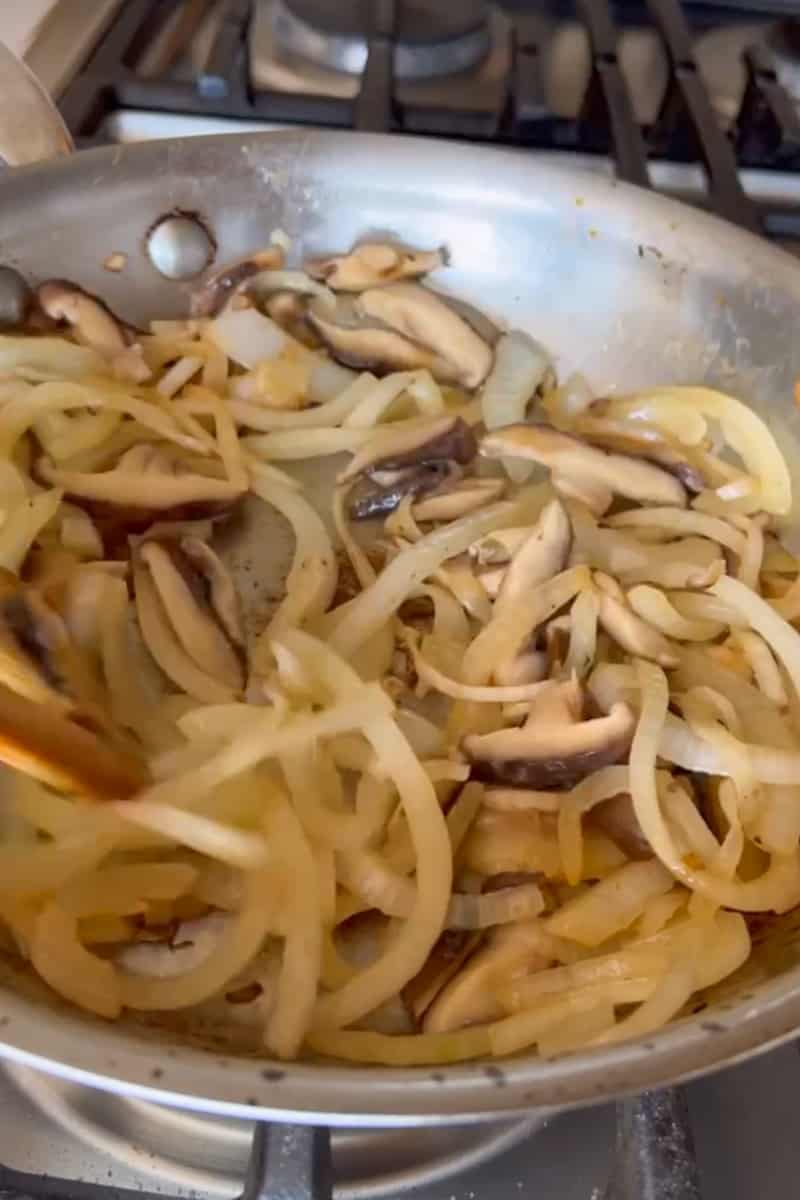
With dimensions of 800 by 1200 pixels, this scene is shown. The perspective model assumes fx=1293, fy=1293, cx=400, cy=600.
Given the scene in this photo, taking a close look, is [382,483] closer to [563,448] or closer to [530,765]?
[563,448]

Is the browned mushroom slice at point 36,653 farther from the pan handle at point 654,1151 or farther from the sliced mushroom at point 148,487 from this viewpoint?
the pan handle at point 654,1151

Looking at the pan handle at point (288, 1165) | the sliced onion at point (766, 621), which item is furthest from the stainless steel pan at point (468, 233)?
the pan handle at point (288, 1165)

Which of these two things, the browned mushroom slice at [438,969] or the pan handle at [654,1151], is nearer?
the pan handle at [654,1151]

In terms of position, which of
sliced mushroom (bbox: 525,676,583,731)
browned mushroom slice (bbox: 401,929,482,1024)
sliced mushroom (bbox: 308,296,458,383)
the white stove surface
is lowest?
the white stove surface

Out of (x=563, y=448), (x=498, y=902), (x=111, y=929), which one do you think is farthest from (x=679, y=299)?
(x=111, y=929)

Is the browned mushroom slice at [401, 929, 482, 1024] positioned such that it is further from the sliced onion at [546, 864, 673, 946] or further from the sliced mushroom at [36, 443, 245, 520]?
the sliced mushroom at [36, 443, 245, 520]

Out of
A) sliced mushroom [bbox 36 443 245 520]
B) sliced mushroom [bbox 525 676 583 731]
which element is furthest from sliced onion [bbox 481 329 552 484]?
sliced mushroom [bbox 525 676 583 731]
